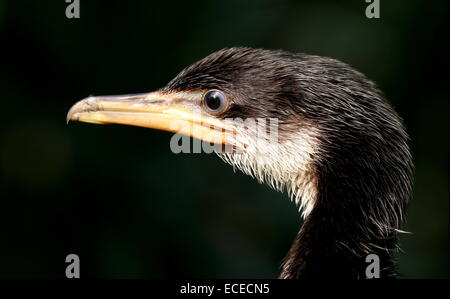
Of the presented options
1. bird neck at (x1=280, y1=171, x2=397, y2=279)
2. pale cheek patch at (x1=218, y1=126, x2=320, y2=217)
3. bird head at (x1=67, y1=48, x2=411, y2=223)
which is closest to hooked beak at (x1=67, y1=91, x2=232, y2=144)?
bird head at (x1=67, y1=48, x2=411, y2=223)

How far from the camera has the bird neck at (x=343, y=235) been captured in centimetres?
356

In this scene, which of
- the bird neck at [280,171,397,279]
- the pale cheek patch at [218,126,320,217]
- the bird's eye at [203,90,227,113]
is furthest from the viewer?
the bird's eye at [203,90,227,113]

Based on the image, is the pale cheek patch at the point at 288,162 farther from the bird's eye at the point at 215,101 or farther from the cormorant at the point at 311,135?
the bird's eye at the point at 215,101

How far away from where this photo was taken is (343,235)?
3570 millimetres

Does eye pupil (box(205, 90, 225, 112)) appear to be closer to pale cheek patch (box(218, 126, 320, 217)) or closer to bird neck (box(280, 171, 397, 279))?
pale cheek patch (box(218, 126, 320, 217))

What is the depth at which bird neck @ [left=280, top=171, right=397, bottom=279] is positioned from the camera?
3.56m

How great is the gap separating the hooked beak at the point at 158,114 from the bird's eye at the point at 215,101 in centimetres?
5

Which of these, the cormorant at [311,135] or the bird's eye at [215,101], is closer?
the cormorant at [311,135]

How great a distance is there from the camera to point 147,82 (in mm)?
6188

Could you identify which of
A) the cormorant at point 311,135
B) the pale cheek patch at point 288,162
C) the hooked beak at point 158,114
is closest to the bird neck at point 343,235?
the cormorant at point 311,135

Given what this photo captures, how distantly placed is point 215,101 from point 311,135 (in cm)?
62

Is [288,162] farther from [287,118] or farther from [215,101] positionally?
[215,101]
